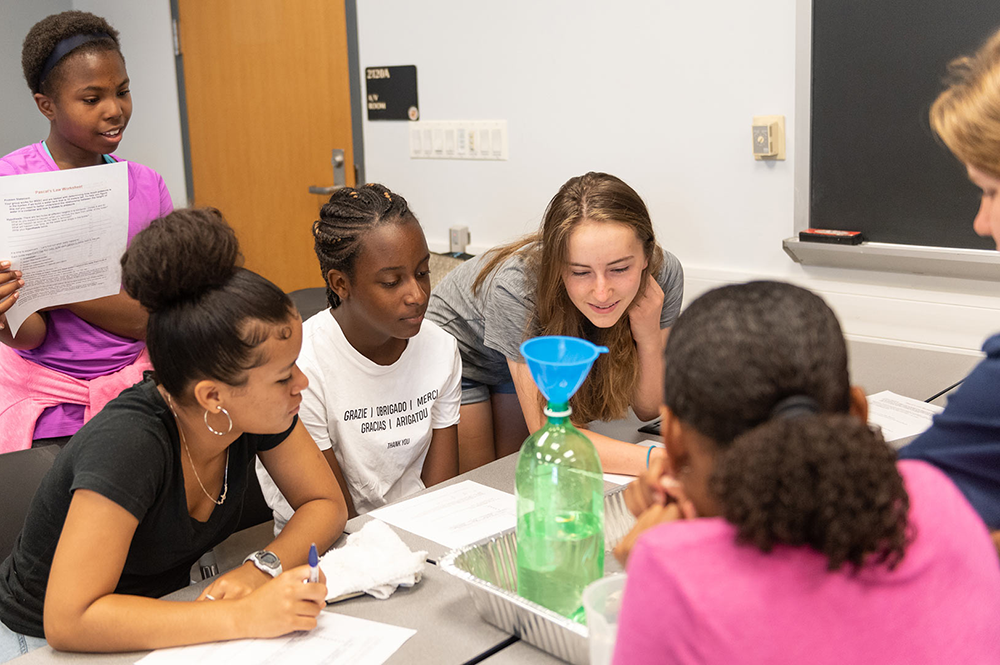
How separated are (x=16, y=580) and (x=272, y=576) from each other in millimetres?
372

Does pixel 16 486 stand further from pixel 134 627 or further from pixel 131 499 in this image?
pixel 134 627

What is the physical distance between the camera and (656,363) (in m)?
1.88

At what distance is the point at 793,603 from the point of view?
61cm

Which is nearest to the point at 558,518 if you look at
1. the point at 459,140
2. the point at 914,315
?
the point at 914,315

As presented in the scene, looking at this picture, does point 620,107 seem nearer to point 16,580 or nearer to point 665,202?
point 665,202

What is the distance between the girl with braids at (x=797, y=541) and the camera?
596 mm

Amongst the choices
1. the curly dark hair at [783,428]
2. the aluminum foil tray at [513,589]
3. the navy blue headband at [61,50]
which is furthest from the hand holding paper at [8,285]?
the curly dark hair at [783,428]

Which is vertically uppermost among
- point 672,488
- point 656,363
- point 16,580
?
point 672,488

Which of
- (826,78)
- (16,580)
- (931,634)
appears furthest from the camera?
(826,78)

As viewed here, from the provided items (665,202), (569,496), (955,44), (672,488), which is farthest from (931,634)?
(665,202)

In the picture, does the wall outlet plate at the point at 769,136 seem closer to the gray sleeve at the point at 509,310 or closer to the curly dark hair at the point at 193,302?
the gray sleeve at the point at 509,310

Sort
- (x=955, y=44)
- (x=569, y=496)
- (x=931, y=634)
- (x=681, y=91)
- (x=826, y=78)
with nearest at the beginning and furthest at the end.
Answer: (x=931, y=634)
(x=569, y=496)
(x=955, y=44)
(x=826, y=78)
(x=681, y=91)

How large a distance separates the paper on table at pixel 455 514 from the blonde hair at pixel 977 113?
2.49 feet

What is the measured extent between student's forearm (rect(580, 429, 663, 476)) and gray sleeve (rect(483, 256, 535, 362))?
279mm
